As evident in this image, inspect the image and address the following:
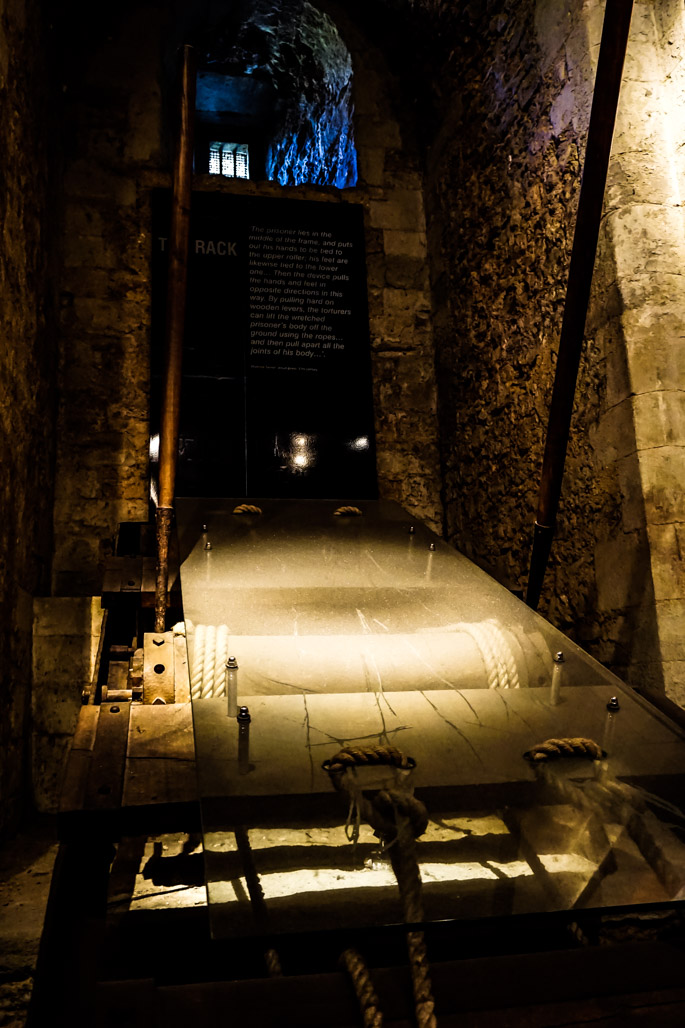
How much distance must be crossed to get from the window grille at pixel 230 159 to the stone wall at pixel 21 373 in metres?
3.18

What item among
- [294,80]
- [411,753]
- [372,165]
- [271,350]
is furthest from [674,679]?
[294,80]

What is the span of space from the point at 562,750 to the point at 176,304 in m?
1.99

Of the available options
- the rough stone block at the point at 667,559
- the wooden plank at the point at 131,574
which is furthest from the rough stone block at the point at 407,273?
the wooden plank at the point at 131,574

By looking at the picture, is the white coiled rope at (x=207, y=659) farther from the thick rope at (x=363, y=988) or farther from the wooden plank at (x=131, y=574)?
the wooden plank at (x=131, y=574)

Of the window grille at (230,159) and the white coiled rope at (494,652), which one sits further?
the window grille at (230,159)

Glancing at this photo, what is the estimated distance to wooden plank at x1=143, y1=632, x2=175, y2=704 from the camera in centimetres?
202

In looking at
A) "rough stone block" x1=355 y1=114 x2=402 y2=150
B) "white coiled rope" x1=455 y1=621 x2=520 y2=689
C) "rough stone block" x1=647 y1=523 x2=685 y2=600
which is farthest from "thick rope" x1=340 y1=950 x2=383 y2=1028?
"rough stone block" x1=355 y1=114 x2=402 y2=150

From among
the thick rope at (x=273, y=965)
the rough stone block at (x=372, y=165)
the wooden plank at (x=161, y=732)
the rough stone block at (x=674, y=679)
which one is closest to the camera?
the thick rope at (x=273, y=965)

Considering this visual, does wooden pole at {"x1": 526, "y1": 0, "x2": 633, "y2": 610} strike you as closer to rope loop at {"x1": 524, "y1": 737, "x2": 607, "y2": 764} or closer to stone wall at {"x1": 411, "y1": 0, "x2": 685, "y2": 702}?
stone wall at {"x1": 411, "y1": 0, "x2": 685, "y2": 702}

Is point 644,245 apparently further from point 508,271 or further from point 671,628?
point 671,628

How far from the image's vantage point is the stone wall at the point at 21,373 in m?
3.06

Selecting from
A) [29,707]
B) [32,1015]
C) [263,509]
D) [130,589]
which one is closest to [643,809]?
[32,1015]

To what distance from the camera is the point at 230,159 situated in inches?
284

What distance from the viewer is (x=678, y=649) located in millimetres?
2547
